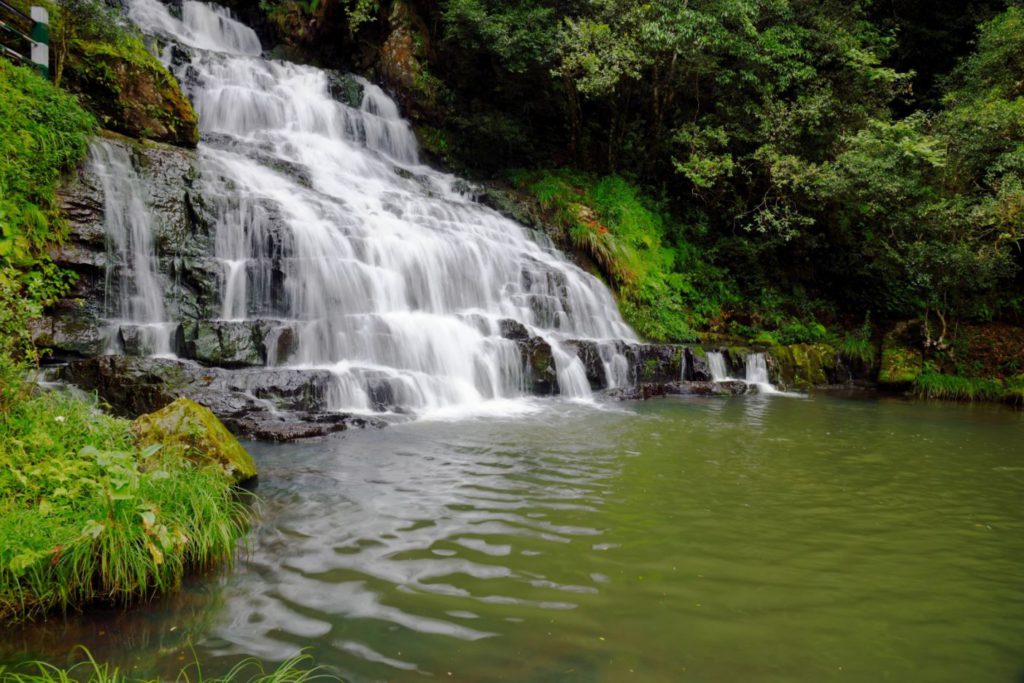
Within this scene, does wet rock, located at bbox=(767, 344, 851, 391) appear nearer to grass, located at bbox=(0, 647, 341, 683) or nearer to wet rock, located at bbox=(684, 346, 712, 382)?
wet rock, located at bbox=(684, 346, 712, 382)

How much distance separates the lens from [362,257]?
11.5 meters

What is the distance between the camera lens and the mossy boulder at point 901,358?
14.7 meters

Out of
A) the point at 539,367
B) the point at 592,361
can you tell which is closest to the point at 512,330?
the point at 539,367

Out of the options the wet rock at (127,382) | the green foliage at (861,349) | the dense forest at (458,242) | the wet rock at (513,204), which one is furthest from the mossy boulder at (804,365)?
the wet rock at (127,382)

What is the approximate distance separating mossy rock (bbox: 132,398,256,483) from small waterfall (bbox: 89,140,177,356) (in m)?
4.11

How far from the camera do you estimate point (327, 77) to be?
59.0 feet

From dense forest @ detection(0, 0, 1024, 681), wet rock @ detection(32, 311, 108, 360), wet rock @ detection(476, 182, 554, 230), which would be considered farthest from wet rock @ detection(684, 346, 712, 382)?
wet rock @ detection(32, 311, 108, 360)

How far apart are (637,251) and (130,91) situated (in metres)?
12.3

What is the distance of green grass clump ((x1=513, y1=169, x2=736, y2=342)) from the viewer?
15617mm

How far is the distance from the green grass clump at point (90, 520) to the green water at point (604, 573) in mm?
180

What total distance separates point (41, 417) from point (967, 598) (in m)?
6.07

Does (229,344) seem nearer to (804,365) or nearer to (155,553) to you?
(155,553)

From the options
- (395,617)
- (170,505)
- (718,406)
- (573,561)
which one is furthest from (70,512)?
(718,406)

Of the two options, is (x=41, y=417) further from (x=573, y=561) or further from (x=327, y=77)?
(x=327, y=77)
